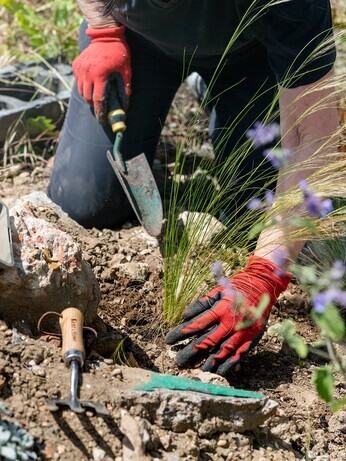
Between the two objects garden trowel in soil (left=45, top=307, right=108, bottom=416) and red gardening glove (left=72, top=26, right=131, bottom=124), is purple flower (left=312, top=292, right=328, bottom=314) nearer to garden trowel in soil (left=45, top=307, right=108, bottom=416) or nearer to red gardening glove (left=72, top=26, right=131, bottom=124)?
garden trowel in soil (left=45, top=307, right=108, bottom=416)

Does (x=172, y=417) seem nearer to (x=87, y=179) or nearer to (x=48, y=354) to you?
(x=48, y=354)

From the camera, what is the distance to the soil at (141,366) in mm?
1717

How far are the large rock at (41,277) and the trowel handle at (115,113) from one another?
684 millimetres

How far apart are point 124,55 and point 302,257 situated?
95cm

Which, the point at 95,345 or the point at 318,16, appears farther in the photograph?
the point at 318,16

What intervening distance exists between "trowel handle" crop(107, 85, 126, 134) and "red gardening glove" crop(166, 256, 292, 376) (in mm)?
768

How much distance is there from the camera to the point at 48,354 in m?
1.89

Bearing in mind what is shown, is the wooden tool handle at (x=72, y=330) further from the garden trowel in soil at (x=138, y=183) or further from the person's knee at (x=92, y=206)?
the person's knee at (x=92, y=206)

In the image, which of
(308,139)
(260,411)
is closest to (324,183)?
(308,139)

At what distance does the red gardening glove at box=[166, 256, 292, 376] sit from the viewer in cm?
217

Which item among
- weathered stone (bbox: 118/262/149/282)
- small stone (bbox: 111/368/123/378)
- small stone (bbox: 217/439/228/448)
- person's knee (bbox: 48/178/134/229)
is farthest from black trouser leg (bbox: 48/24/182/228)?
small stone (bbox: 217/439/228/448)

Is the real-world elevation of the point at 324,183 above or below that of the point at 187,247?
above

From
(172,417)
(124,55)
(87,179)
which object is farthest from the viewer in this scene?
(87,179)

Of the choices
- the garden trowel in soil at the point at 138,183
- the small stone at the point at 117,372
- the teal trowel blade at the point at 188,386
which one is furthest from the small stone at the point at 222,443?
the garden trowel in soil at the point at 138,183
